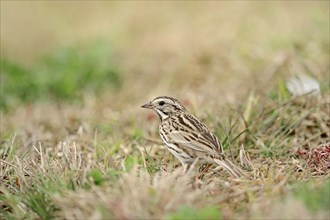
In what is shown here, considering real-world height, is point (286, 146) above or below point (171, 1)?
below

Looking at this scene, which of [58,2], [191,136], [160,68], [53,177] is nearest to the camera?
[53,177]

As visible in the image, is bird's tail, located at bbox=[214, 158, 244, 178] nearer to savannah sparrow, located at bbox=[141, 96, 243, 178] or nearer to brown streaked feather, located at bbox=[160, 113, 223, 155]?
savannah sparrow, located at bbox=[141, 96, 243, 178]

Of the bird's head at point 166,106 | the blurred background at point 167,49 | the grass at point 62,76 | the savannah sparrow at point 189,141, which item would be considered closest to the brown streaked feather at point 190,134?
the savannah sparrow at point 189,141

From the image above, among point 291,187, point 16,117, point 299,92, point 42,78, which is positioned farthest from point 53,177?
point 42,78

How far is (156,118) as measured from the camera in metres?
9.14

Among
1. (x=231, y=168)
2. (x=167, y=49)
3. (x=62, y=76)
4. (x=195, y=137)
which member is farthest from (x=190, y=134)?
(x=167, y=49)

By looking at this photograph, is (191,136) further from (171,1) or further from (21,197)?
(171,1)

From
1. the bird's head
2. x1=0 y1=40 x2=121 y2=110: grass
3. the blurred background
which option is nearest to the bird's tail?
the bird's head

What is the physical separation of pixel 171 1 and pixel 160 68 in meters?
3.35

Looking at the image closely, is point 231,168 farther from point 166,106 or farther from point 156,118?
point 156,118

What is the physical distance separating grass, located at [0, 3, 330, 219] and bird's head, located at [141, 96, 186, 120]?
0.40 m

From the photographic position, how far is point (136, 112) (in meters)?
9.70

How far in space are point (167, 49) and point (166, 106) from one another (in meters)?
5.32

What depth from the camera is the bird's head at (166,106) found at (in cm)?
751
